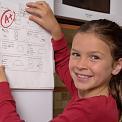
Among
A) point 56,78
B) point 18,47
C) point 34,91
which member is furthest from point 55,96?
point 18,47

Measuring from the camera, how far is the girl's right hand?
104 centimetres

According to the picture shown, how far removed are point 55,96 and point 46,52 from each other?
1.04 feet

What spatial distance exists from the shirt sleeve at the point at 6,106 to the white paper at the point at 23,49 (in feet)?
0.12

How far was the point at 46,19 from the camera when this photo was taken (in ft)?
3.59

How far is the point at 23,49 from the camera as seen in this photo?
40.0 inches

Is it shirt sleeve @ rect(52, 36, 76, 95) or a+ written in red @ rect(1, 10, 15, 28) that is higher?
a+ written in red @ rect(1, 10, 15, 28)

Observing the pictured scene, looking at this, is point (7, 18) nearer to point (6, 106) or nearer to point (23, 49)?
point (23, 49)

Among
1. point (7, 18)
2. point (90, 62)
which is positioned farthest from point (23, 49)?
point (90, 62)

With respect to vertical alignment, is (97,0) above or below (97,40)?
above

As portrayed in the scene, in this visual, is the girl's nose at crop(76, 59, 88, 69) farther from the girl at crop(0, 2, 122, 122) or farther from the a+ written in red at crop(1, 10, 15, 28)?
the a+ written in red at crop(1, 10, 15, 28)

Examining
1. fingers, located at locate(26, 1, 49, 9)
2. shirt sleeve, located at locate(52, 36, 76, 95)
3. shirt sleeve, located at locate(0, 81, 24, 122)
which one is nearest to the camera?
shirt sleeve, located at locate(0, 81, 24, 122)

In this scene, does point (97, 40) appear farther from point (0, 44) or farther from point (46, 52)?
point (0, 44)

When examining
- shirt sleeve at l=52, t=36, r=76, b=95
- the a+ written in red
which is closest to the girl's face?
shirt sleeve at l=52, t=36, r=76, b=95

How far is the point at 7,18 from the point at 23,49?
0.37ft
